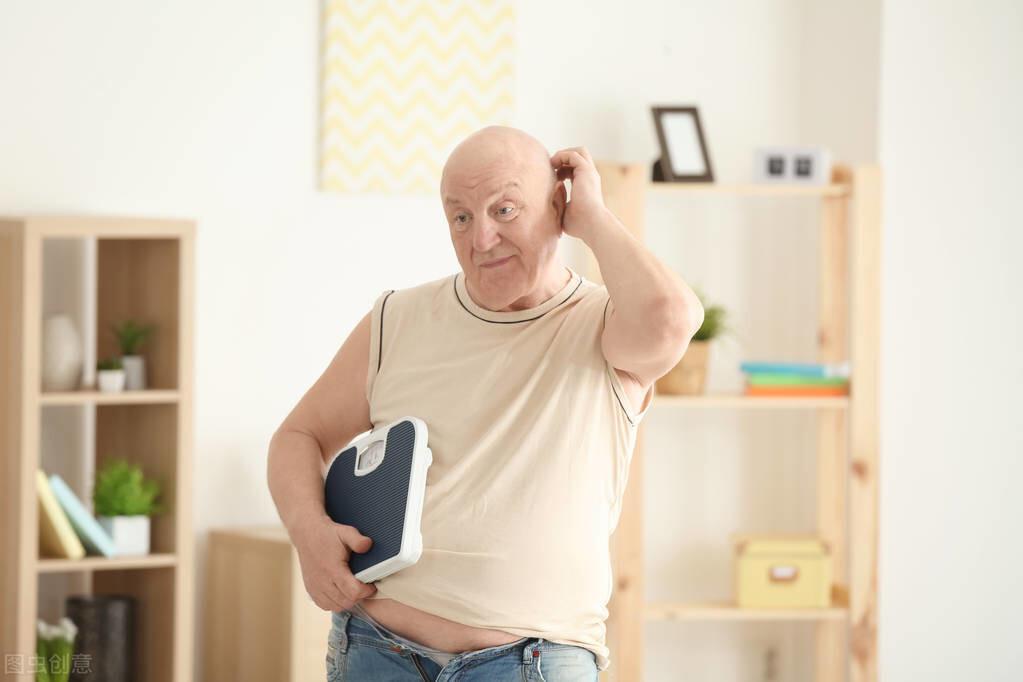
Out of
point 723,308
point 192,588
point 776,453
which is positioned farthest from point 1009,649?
point 192,588

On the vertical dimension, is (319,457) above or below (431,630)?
above

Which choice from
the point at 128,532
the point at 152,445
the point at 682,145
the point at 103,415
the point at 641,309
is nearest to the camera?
the point at 641,309

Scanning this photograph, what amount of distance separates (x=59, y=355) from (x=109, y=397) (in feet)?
0.51

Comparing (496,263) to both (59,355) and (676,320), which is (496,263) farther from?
(59,355)

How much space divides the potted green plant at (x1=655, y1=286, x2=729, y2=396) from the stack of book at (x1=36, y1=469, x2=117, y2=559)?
1.39 metres

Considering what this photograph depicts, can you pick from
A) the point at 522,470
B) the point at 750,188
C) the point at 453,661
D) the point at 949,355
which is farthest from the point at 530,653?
the point at 949,355

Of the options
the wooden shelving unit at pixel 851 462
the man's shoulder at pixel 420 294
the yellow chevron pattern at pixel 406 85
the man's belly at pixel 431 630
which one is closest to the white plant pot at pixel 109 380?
the yellow chevron pattern at pixel 406 85

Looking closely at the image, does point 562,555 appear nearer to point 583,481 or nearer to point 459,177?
point 583,481

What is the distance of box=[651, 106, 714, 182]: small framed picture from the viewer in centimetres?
339

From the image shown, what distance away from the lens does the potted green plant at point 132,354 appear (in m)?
3.06

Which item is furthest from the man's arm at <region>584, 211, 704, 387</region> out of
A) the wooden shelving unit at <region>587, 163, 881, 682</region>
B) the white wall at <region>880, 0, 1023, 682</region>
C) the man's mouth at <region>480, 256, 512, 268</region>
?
the white wall at <region>880, 0, 1023, 682</region>

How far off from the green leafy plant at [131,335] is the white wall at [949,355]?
1.86m

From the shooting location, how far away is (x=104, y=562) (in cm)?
293

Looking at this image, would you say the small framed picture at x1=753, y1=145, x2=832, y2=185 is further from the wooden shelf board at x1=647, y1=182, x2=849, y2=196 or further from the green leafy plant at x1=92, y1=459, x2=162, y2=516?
the green leafy plant at x1=92, y1=459, x2=162, y2=516
